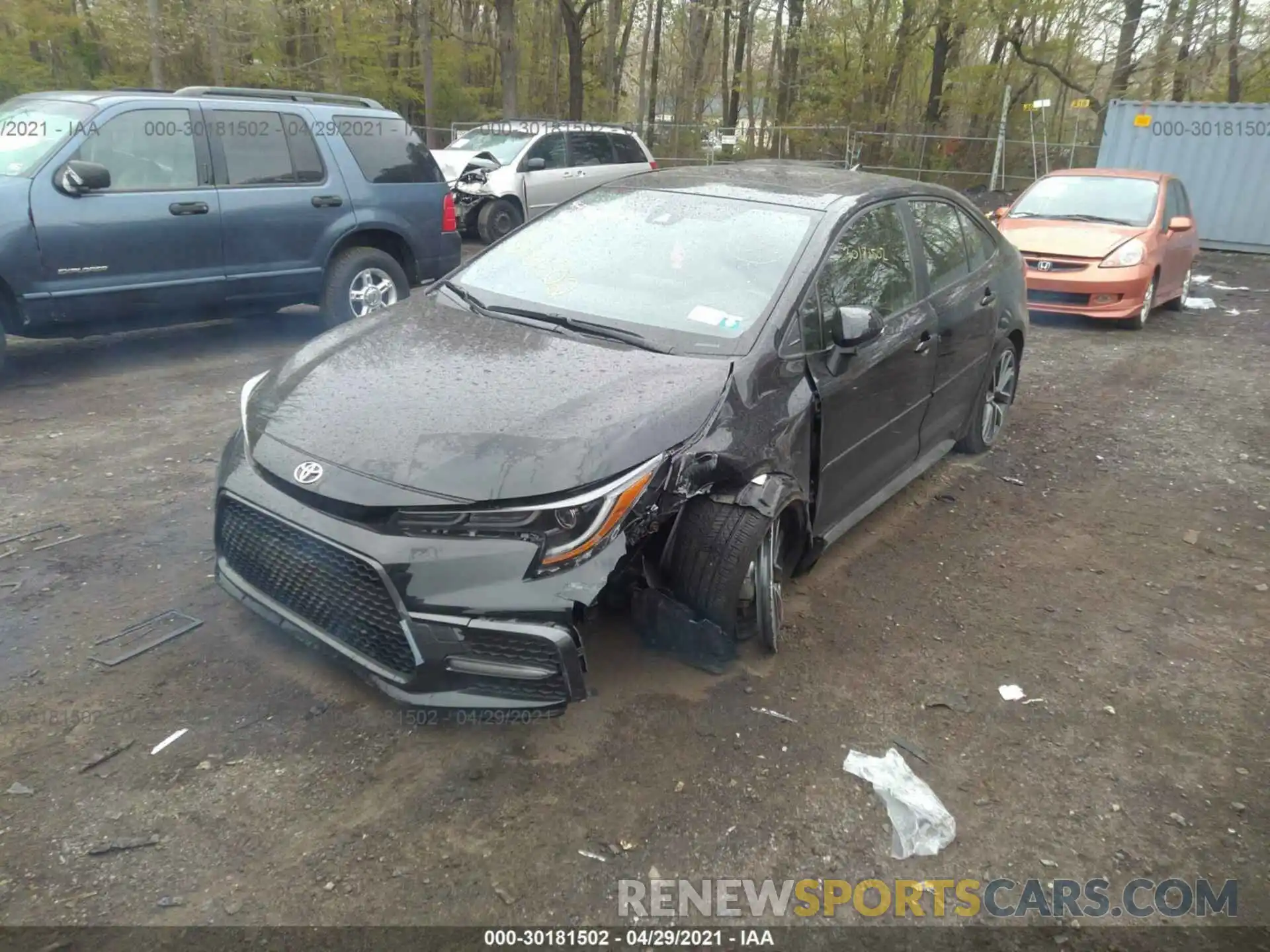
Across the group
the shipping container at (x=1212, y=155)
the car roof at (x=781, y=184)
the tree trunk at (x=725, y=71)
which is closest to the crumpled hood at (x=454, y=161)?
the car roof at (x=781, y=184)

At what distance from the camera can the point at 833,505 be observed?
398 cm

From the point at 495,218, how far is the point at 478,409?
A: 10615mm

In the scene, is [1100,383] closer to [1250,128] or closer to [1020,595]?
[1020,595]

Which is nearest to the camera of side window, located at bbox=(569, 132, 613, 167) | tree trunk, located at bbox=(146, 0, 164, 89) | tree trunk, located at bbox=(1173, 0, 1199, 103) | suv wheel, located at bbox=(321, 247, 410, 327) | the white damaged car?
suv wheel, located at bbox=(321, 247, 410, 327)

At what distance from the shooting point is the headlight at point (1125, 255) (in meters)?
9.47

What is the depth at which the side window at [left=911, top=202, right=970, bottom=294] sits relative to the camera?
4703 mm

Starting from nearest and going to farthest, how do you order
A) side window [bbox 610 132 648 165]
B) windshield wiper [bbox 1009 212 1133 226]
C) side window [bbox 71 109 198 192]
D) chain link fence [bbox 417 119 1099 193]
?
side window [bbox 71 109 198 192]
windshield wiper [bbox 1009 212 1133 226]
side window [bbox 610 132 648 165]
chain link fence [bbox 417 119 1099 193]

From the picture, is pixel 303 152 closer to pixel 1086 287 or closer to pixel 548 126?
pixel 548 126

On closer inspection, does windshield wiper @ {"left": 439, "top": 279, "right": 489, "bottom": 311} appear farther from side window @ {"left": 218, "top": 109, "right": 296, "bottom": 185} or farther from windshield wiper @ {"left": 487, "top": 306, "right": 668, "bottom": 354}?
side window @ {"left": 218, "top": 109, "right": 296, "bottom": 185}

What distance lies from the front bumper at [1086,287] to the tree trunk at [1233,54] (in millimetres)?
16053

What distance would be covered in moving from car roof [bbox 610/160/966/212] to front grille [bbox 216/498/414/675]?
2499 mm

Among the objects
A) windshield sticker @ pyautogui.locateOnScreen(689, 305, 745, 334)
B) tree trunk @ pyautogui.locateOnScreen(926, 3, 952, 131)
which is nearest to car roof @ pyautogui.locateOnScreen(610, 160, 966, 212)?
windshield sticker @ pyautogui.locateOnScreen(689, 305, 745, 334)

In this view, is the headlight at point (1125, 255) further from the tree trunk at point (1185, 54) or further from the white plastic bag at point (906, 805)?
the tree trunk at point (1185, 54)

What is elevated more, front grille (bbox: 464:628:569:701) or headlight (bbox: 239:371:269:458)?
headlight (bbox: 239:371:269:458)
